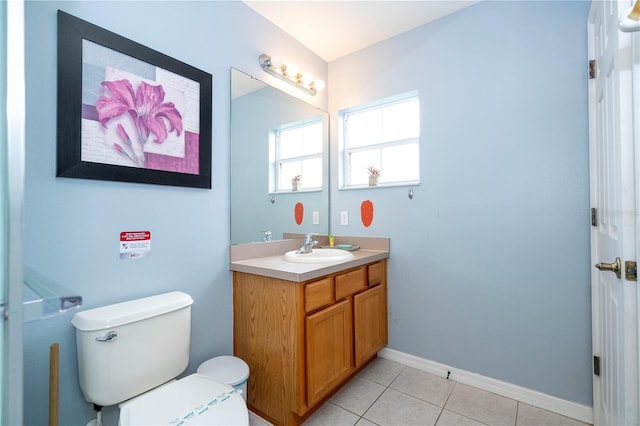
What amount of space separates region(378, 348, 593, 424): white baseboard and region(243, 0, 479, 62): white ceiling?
97.2 inches

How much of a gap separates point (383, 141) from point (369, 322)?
1.44m

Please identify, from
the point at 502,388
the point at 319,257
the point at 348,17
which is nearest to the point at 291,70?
the point at 348,17

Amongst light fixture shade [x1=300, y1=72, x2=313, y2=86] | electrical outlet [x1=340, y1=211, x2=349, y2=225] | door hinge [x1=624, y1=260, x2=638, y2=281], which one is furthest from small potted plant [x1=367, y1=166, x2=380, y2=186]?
door hinge [x1=624, y1=260, x2=638, y2=281]

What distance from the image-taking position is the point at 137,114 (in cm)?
134

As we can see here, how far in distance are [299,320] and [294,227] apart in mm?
942

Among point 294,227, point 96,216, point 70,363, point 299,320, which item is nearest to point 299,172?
point 294,227

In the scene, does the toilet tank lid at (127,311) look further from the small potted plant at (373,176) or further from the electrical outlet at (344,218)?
the small potted plant at (373,176)

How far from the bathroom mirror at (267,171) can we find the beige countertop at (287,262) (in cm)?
8

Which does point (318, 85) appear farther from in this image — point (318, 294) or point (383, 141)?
point (318, 294)

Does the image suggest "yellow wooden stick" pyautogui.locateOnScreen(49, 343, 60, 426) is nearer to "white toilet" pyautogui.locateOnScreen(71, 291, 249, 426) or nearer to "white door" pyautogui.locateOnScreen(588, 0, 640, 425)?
"white toilet" pyautogui.locateOnScreen(71, 291, 249, 426)

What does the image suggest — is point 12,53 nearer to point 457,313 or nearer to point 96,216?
point 96,216

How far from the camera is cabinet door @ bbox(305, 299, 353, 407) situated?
1.48 meters

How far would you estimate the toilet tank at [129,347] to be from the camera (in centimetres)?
106

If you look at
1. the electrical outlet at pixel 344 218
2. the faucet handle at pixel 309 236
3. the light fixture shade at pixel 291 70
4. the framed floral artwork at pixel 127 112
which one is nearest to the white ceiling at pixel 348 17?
the light fixture shade at pixel 291 70
